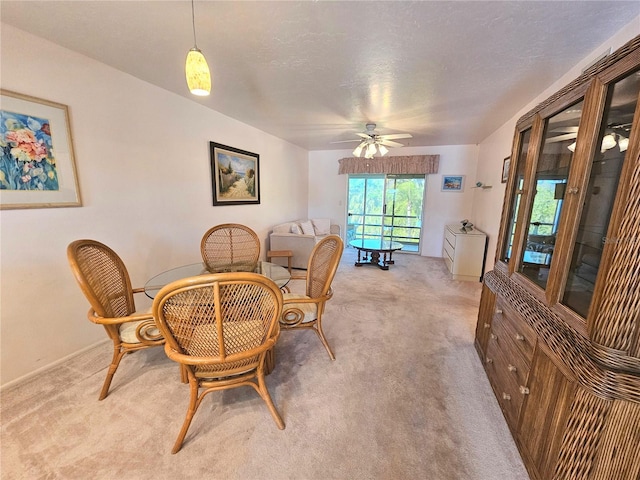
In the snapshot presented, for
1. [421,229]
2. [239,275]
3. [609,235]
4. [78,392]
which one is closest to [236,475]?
[239,275]

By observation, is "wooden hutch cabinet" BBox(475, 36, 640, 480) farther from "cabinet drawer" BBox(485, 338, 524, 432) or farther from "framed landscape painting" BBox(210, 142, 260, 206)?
"framed landscape painting" BBox(210, 142, 260, 206)

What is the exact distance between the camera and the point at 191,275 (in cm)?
211

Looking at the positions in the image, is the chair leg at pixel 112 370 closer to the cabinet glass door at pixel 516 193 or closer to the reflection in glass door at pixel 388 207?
the cabinet glass door at pixel 516 193

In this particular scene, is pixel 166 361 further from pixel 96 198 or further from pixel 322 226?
pixel 322 226

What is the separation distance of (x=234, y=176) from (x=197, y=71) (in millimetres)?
2505

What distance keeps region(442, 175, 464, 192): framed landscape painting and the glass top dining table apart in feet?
14.7

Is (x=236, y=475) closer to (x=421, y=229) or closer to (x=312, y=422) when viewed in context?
(x=312, y=422)

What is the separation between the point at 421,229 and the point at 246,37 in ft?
16.2

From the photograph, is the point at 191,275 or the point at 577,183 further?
the point at 191,275

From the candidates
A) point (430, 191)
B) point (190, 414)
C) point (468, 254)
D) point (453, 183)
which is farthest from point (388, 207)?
point (190, 414)

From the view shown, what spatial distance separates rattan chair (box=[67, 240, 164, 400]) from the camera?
1396 mm

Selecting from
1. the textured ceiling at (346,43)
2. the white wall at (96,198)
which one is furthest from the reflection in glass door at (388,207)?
the white wall at (96,198)

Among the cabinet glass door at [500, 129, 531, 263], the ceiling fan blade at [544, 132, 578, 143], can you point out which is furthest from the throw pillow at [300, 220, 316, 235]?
the ceiling fan blade at [544, 132, 578, 143]

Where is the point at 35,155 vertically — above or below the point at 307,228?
above
